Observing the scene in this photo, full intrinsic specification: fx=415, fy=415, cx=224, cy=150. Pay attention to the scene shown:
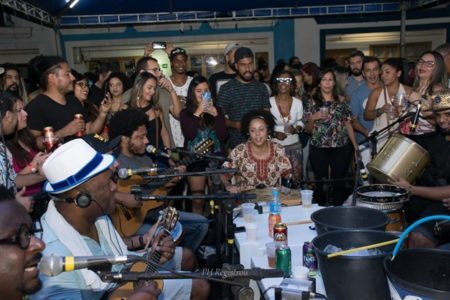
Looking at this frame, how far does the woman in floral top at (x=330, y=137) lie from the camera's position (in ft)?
15.0

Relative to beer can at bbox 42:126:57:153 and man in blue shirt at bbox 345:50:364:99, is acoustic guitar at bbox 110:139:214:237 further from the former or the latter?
man in blue shirt at bbox 345:50:364:99

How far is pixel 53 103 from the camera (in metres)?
3.56

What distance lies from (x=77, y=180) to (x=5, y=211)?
2.12 ft

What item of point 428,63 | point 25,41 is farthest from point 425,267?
point 25,41

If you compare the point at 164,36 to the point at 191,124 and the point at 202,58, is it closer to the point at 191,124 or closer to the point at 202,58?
the point at 202,58

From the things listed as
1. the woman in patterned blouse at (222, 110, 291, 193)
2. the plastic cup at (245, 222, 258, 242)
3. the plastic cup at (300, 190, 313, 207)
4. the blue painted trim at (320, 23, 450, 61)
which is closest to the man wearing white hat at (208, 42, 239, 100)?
the woman in patterned blouse at (222, 110, 291, 193)

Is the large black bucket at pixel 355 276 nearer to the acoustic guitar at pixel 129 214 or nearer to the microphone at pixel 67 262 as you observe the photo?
the microphone at pixel 67 262

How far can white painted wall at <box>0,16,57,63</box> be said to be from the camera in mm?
10328

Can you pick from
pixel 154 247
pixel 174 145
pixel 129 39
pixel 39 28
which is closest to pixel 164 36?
pixel 129 39

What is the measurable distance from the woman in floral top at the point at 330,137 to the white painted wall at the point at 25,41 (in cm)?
801

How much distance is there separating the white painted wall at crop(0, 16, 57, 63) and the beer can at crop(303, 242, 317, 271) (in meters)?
9.87

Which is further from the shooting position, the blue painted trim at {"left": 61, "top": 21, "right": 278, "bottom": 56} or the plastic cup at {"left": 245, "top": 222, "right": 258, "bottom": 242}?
the blue painted trim at {"left": 61, "top": 21, "right": 278, "bottom": 56}

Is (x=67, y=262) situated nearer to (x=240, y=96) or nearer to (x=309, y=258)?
(x=309, y=258)

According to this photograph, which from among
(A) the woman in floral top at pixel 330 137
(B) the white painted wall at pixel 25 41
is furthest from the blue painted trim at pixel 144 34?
(A) the woman in floral top at pixel 330 137
